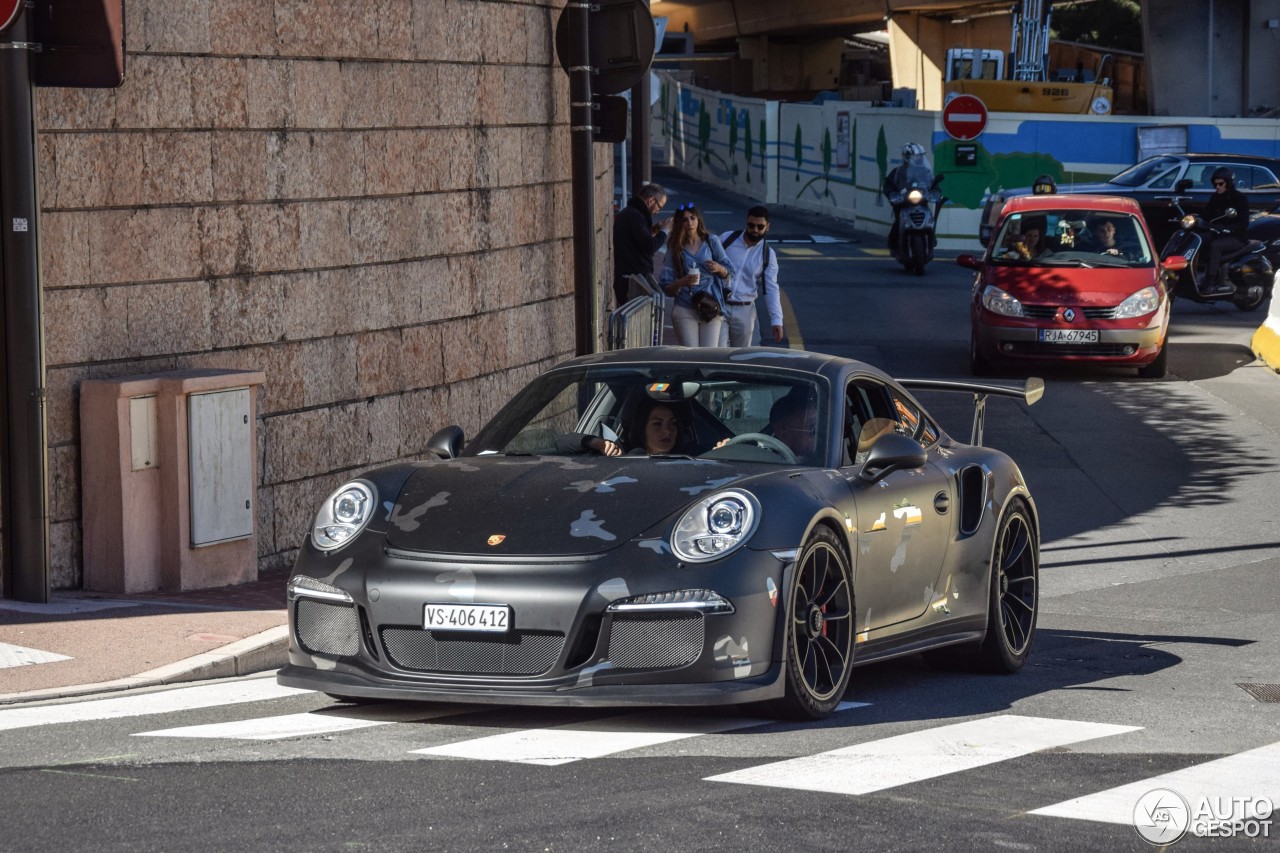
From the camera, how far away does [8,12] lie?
9.02 metres

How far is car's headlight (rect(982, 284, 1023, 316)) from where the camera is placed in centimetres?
2134

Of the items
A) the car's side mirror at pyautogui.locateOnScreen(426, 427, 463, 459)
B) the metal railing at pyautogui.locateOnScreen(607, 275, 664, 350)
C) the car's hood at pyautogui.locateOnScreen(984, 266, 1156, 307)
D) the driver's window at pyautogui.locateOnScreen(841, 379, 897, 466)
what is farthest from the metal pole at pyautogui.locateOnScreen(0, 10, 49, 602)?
the car's hood at pyautogui.locateOnScreen(984, 266, 1156, 307)

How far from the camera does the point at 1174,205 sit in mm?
31688

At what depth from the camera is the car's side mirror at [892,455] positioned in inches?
302

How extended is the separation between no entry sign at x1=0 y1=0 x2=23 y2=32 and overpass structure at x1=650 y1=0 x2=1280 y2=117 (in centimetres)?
4115

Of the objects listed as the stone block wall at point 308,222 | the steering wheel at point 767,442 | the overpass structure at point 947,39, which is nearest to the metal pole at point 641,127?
the stone block wall at point 308,222

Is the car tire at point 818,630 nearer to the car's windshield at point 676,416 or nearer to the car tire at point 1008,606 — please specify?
the car's windshield at point 676,416

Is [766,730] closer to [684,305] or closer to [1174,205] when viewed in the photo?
[684,305]

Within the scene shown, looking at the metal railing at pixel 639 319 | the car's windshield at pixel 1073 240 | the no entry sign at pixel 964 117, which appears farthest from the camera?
the no entry sign at pixel 964 117

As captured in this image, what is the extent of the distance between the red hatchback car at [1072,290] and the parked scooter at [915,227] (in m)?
9.07

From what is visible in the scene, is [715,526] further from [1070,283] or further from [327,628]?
[1070,283]

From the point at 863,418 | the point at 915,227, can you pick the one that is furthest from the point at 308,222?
the point at 915,227

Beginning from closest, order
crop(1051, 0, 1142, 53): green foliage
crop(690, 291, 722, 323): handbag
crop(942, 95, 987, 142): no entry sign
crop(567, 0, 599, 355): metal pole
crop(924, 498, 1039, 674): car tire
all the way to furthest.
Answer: crop(924, 498, 1039, 674): car tire < crop(567, 0, 599, 355): metal pole < crop(690, 291, 722, 323): handbag < crop(942, 95, 987, 142): no entry sign < crop(1051, 0, 1142, 53): green foliage

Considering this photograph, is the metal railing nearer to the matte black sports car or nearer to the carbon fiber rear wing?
the carbon fiber rear wing
